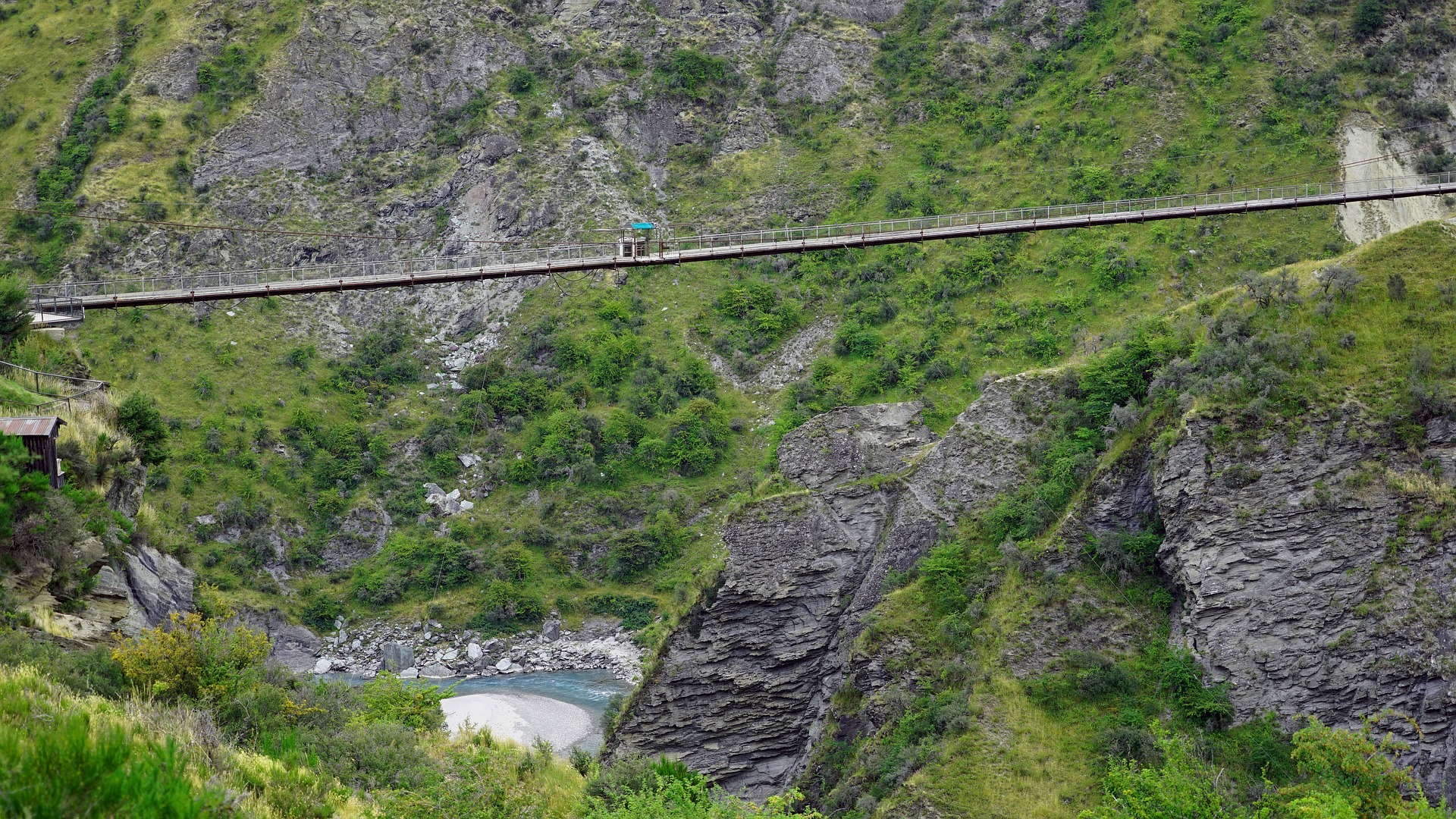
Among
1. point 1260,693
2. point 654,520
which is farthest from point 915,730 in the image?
point 654,520

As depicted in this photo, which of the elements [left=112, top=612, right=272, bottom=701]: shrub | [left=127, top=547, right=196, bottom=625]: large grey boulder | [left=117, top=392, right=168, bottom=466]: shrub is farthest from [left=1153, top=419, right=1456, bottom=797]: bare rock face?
[left=117, top=392, right=168, bottom=466]: shrub

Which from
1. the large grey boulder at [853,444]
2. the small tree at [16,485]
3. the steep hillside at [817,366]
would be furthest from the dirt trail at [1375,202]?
the small tree at [16,485]

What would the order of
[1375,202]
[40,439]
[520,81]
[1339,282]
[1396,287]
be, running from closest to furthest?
[40,439]
[1396,287]
[1339,282]
[1375,202]
[520,81]

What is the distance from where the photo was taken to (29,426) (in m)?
17.8

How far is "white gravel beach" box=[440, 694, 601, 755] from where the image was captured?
4641 cm

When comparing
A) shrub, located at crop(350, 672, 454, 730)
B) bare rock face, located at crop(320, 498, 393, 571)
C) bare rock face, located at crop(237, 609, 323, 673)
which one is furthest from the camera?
bare rock face, located at crop(320, 498, 393, 571)

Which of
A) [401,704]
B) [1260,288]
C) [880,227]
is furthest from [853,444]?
[401,704]

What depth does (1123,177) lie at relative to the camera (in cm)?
5841

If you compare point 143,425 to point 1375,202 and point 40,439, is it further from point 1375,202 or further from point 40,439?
point 1375,202

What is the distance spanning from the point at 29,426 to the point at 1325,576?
28.0 metres

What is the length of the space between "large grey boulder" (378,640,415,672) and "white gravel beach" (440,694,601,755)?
13.1 ft

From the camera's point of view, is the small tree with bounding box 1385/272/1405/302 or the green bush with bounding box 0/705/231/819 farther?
the small tree with bounding box 1385/272/1405/302

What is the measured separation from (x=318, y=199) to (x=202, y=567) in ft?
96.0

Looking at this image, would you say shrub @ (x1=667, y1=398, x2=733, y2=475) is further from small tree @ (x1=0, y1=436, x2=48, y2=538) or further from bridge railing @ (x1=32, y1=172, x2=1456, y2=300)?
small tree @ (x1=0, y1=436, x2=48, y2=538)
